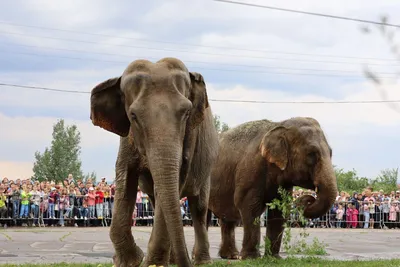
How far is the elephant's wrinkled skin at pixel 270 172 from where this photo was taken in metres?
12.8

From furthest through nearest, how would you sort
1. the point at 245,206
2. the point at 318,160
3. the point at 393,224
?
1. the point at 393,224
2. the point at 245,206
3. the point at 318,160

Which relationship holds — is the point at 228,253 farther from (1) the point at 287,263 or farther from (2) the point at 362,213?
(2) the point at 362,213

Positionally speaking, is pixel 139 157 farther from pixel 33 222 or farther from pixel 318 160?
pixel 33 222

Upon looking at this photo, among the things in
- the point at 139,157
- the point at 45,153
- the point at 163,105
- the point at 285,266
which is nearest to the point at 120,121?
the point at 139,157

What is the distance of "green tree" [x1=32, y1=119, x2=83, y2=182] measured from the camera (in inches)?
2844

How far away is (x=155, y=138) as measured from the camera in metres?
7.58

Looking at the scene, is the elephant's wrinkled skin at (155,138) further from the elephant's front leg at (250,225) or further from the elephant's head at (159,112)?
the elephant's front leg at (250,225)

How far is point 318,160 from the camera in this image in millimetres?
12969

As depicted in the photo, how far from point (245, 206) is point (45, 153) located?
61681 millimetres

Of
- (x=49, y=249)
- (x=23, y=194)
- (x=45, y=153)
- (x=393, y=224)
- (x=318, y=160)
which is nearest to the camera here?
(x=318, y=160)

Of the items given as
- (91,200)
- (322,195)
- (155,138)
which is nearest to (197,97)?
(155,138)

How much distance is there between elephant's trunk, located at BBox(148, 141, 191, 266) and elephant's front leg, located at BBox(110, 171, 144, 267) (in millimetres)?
1600

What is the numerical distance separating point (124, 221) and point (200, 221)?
2.26m

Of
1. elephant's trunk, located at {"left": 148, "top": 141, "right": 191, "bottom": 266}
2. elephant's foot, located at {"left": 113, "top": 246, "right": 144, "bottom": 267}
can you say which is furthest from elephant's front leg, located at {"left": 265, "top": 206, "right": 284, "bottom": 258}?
elephant's trunk, located at {"left": 148, "top": 141, "right": 191, "bottom": 266}
